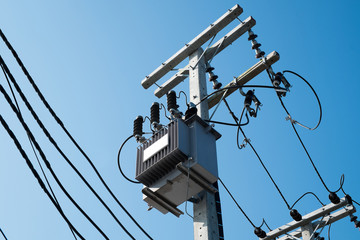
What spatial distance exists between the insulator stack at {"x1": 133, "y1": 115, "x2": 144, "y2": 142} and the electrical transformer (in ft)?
1.21

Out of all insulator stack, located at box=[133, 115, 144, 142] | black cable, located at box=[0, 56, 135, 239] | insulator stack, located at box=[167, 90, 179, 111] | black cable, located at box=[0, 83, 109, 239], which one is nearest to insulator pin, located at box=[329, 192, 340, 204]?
insulator stack, located at box=[167, 90, 179, 111]

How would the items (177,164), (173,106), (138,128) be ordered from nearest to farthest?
(177,164), (173,106), (138,128)

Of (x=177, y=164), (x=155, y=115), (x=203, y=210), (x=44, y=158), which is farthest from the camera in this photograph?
(x=155, y=115)

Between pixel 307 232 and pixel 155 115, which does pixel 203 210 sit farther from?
pixel 307 232

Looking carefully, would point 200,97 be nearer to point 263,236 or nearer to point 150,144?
point 150,144

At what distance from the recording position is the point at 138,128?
6.77 metres

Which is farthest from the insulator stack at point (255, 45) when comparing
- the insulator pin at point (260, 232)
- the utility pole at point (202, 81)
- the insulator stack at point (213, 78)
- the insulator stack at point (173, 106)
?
the insulator pin at point (260, 232)

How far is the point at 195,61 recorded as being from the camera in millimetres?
7562

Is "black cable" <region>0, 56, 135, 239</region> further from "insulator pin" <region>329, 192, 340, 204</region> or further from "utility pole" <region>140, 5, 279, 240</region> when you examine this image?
"insulator pin" <region>329, 192, 340, 204</region>

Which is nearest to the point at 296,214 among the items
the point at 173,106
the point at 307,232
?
the point at 307,232

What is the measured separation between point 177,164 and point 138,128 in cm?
115

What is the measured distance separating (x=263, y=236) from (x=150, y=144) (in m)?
3.49

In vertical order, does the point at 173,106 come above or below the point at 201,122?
above

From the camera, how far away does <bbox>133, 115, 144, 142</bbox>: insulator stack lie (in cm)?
671
